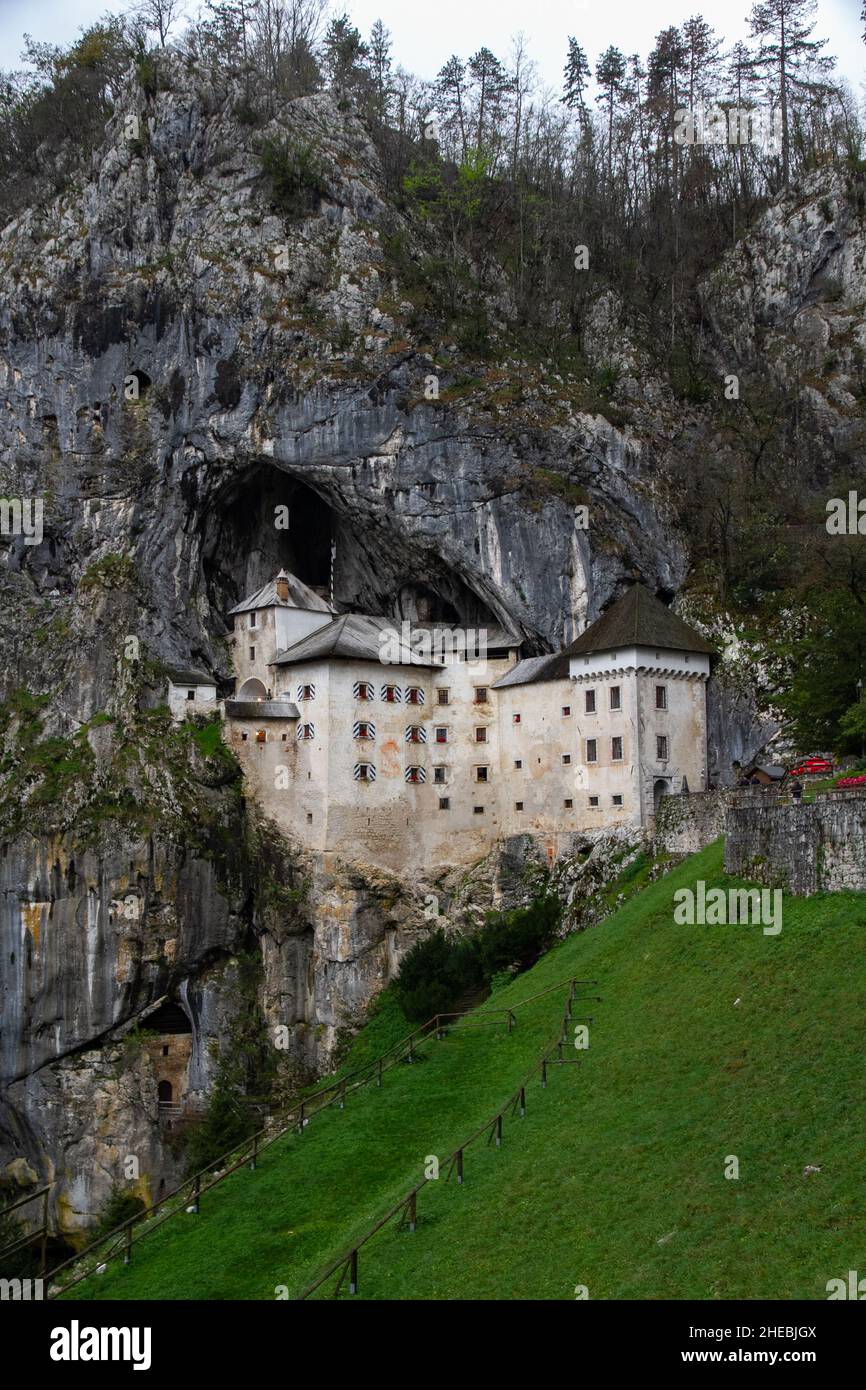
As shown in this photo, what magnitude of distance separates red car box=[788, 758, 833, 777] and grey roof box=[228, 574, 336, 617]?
25.7 meters

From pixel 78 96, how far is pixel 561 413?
34.8m

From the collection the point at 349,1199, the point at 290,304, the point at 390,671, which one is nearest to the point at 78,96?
the point at 290,304

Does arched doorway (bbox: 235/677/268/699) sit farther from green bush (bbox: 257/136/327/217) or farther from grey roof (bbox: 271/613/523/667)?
green bush (bbox: 257/136/327/217)

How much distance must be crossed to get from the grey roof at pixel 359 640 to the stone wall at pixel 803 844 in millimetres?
25893

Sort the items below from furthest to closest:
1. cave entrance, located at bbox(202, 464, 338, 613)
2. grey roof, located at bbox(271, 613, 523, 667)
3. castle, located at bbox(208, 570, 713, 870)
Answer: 1. cave entrance, located at bbox(202, 464, 338, 613)
2. grey roof, located at bbox(271, 613, 523, 667)
3. castle, located at bbox(208, 570, 713, 870)

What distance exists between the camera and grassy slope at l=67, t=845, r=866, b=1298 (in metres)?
27.2

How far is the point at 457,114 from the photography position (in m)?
96.6

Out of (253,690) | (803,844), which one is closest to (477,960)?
(253,690)

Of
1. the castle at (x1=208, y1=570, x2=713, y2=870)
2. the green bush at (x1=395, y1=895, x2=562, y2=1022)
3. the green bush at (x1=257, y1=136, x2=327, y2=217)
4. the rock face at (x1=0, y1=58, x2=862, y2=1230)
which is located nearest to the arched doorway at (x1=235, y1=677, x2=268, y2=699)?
the castle at (x1=208, y1=570, x2=713, y2=870)

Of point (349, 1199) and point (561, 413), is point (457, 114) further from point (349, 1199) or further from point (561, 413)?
point (349, 1199)

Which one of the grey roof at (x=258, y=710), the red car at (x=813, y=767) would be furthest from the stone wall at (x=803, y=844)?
the grey roof at (x=258, y=710)

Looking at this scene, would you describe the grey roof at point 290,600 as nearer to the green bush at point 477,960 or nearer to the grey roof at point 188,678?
the grey roof at point 188,678

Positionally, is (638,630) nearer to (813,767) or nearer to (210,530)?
(813,767)

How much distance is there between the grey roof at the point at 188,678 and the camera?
70688 millimetres
